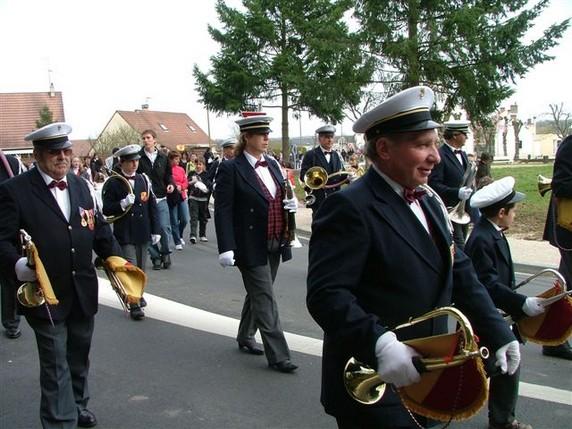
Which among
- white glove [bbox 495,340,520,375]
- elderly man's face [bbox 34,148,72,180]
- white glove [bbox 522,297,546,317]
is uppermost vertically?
elderly man's face [bbox 34,148,72,180]

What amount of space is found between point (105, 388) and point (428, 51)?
17407 millimetres

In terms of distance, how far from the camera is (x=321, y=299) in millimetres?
2387

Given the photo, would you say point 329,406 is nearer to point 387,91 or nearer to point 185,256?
point 185,256

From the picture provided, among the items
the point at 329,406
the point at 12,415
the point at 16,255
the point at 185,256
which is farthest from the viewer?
the point at 185,256

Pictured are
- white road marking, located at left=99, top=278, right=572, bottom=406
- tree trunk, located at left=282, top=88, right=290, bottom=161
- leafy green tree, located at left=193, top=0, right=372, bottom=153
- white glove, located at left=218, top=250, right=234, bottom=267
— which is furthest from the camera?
tree trunk, located at left=282, top=88, right=290, bottom=161

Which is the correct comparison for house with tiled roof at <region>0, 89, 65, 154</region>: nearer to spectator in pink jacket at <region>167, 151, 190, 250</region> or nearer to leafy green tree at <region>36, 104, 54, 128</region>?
leafy green tree at <region>36, 104, 54, 128</region>

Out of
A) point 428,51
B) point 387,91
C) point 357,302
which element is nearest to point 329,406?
point 357,302

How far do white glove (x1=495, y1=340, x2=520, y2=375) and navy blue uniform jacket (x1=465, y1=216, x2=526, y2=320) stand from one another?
1.22m

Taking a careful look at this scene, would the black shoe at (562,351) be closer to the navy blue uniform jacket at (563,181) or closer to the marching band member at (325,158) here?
the navy blue uniform jacket at (563,181)

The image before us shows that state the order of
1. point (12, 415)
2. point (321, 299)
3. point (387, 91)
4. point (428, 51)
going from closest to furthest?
point (321, 299) < point (12, 415) < point (428, 51) < point (387, 91)

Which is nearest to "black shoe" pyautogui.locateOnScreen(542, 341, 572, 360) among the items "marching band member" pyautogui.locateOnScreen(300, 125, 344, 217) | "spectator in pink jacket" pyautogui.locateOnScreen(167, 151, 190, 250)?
"marching band member" pyautogui.locateOnScreen(300, 125, 344, 217)

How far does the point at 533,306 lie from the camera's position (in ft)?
12.6

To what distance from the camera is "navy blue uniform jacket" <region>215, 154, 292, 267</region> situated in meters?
5.32

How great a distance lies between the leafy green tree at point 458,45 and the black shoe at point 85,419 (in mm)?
17228
